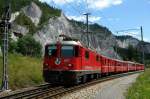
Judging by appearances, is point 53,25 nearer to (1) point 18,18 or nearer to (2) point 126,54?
(1) point 18,18

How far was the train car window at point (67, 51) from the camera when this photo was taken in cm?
2788

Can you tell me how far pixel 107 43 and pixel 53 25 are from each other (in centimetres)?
2752

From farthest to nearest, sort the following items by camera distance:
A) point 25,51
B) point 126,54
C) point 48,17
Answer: point 126,54, point 48,17, point 25,51

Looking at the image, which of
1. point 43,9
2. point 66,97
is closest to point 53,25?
point 43,9

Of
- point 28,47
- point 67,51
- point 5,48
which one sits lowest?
point 67,51

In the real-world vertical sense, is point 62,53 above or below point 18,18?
below

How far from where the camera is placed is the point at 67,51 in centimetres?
2805

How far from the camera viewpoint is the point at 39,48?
104 metres

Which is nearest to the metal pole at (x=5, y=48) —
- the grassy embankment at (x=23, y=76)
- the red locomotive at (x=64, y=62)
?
the grassy embankment at (x=23, y=76)

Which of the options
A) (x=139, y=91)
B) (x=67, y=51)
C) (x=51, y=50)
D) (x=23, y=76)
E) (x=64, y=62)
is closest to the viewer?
(x=139, y=91)

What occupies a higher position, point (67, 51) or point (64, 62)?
point (67, 51)

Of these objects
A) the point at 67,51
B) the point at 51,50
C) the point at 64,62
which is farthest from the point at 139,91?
the point at 51,50

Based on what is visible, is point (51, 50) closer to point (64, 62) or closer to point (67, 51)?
point (67, 51)

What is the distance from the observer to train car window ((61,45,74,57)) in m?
27.9
